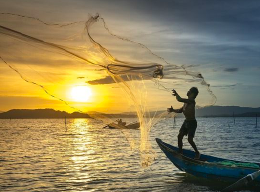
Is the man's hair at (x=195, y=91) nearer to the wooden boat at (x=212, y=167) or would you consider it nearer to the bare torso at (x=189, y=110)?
the bare torso at (x=189, y=110)

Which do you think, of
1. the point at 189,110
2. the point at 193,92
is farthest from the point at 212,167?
the point at 193,92

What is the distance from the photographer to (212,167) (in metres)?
14.3

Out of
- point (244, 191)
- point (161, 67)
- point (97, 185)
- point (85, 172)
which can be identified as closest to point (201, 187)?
point (244, 191)

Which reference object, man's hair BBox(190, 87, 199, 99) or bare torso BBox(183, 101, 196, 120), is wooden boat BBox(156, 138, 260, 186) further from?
man's hair BBox(190, 87, 199, 99)

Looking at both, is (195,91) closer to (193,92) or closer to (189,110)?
(193,92)

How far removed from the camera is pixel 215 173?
14.2 metres

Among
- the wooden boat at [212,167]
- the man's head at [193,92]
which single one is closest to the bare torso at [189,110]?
the man's head at [193,92]

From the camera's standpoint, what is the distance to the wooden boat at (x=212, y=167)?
44.2 ft

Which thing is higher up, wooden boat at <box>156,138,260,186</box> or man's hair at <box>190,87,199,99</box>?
man's hair at <box>190,87,199,99</box>

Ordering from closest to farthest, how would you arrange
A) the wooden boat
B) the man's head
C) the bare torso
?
the wooden boat → the man's head → the bare torso

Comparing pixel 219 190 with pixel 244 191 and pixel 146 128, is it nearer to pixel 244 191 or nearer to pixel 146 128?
pixel 244 191

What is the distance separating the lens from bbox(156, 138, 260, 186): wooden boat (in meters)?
13.5

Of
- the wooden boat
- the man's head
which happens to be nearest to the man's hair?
the man's head

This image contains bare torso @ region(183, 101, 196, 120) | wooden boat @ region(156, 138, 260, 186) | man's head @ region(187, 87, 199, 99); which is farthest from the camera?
bare torso @ region(183, 101, 196, 120)
